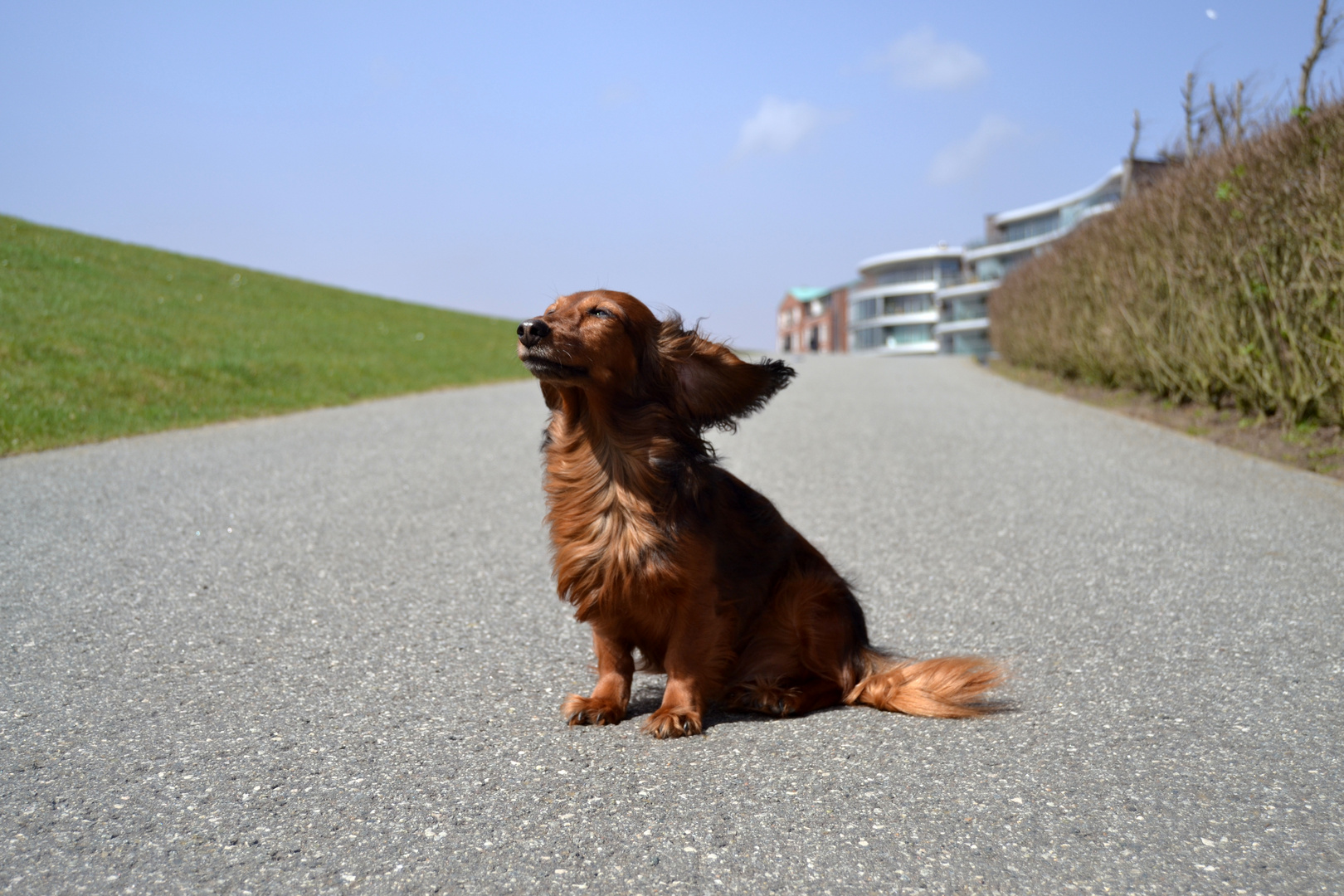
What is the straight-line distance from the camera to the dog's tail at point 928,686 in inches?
134

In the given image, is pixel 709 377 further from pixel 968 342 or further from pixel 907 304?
pixel 907 304

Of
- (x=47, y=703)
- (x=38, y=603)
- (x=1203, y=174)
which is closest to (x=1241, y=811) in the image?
(x=47, y=703)

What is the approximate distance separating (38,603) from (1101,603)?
5487 millimetres

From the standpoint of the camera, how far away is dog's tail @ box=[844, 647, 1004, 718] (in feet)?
11.2

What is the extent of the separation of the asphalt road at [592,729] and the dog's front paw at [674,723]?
60mm

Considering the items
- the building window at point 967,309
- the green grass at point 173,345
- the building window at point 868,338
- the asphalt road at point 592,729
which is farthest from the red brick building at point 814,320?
the asphalt road at point 592,729

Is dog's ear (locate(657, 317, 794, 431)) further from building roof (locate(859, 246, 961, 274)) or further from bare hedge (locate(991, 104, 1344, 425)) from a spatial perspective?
building roof (locate(859, 246, 961, 274))

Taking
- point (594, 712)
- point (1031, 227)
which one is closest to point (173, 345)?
point (594, 712)

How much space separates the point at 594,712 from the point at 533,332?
4.40 feet

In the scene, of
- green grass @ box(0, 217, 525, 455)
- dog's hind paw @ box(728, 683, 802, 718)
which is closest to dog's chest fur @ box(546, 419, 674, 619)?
dog's hind paw @ box(728, 683, 802, 718)

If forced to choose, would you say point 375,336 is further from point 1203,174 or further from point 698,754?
point 698,754

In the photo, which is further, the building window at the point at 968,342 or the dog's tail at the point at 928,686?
the building window at the point at 968,342

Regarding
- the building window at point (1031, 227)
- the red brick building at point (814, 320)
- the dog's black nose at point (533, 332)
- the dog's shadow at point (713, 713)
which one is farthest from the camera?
the red brick building at point (814, 320)

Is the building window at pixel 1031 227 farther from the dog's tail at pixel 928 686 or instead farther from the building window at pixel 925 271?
the dog's tail at pixel 928 686
